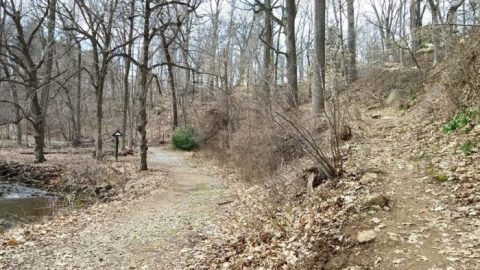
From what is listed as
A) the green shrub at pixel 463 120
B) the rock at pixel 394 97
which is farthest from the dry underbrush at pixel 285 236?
the rock at pixel 394 97

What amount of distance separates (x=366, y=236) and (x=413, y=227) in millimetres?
616

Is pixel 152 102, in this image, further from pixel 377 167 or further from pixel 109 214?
pixel 377 167

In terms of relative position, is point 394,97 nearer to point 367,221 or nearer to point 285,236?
point 285,236

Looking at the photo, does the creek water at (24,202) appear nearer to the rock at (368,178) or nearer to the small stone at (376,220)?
the rock at (368,178)

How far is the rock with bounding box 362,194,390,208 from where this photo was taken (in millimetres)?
5996

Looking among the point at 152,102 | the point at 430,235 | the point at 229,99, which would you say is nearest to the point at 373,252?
the point at 430,235

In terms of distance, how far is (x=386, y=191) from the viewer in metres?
6.43

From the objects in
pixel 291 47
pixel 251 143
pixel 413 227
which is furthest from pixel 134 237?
pixel 291 47

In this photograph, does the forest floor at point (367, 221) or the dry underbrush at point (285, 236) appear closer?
the forest floor at point (367, 221)

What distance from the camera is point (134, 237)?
8.05 meters

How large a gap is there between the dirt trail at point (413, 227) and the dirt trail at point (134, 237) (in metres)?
3.11

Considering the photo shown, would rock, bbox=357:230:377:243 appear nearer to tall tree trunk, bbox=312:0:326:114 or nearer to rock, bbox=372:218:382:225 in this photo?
rock, bbox=372:218:382:225

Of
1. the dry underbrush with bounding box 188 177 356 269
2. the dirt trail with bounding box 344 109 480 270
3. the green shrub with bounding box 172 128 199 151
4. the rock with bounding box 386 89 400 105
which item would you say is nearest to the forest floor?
the dirt trail with bounding box 344 109 480 270

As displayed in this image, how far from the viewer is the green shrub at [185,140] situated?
24748 millimetres
